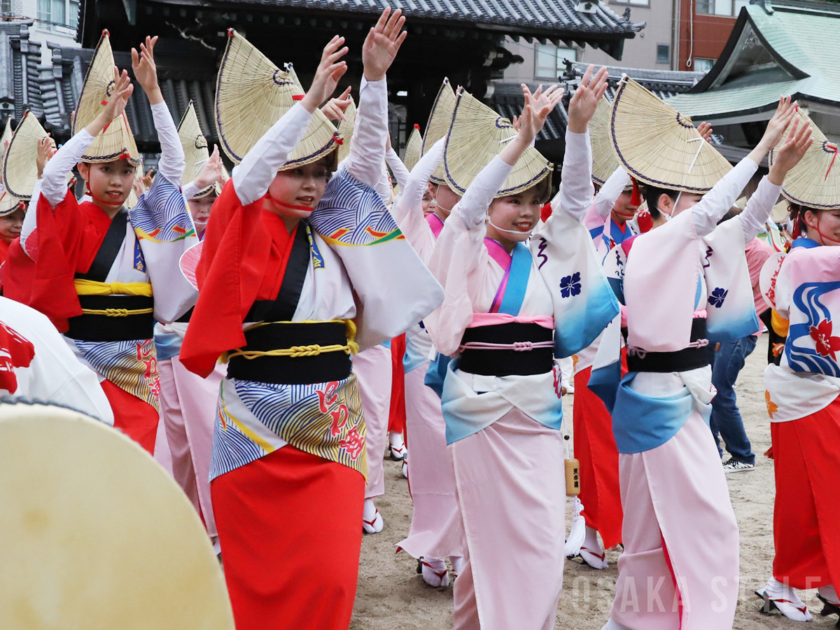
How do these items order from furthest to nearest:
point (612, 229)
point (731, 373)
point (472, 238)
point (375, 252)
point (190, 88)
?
1. point (190, 88)
2. point (731, 373)
3. point (612, 229)
4. point (472, 238)
5. point (375, 252)

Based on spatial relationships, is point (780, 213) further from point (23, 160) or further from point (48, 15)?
point (48, 15)

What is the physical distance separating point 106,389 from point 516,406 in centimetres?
208

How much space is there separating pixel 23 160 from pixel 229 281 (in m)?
3.44

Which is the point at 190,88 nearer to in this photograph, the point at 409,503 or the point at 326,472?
the point at 409,503

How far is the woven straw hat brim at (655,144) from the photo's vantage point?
387cm

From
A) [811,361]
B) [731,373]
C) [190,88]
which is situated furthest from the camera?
[190,88]

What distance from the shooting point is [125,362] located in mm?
4336

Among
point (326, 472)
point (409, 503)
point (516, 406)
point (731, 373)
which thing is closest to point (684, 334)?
point (516, 406)

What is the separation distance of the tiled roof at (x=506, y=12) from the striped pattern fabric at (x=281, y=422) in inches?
321

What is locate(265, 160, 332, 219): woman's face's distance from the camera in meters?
3.06

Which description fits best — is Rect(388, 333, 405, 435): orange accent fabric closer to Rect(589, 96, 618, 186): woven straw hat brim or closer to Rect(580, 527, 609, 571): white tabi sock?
Rect(580, 527, 609, 571): white tabi sock

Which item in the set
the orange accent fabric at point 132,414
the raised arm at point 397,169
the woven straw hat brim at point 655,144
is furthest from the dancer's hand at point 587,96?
the orange accent fabric at point 132,414

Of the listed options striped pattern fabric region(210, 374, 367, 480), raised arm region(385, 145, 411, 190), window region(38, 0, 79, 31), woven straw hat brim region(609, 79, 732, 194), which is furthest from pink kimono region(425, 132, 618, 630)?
window region(38, 0, 79, 31)

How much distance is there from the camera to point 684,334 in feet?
12.0
